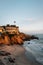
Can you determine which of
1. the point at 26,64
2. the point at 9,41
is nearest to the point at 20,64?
the point at 26,64

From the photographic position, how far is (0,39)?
178ft

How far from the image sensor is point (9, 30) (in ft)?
→ 275

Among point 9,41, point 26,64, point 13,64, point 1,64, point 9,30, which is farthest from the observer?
point 9,30

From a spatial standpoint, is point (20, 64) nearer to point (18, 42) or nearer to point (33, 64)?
point (33, 64)

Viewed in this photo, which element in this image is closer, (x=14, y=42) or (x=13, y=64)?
A: (x=13, y=64)

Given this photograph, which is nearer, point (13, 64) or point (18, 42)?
point (13, 64)

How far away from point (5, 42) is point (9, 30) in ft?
94.0

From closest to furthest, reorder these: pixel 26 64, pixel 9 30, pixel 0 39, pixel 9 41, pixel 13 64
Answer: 1. pixel 13 64
2. pixel 26 64
3. pixel 0 39
4. pixel 9 41
5. pixel 9 30

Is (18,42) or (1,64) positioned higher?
(1,64)

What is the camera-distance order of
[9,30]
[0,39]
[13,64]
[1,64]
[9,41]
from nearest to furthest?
[1,64] → [13,64] → [0,39] → [9,41] → [9,30]

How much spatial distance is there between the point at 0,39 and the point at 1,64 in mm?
34474

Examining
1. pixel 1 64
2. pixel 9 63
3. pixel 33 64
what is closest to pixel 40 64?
pixel 33 64

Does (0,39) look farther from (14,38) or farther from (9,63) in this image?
(9,63)

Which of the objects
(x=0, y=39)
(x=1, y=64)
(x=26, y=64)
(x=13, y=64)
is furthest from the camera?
(x=0, y=39)
